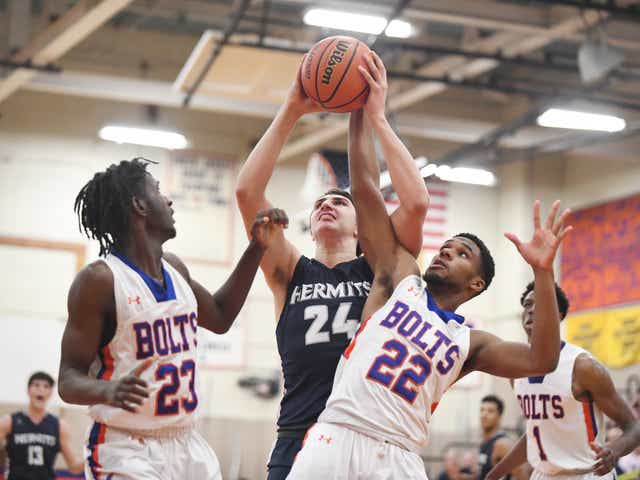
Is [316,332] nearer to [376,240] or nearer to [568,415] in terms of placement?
[376,240]

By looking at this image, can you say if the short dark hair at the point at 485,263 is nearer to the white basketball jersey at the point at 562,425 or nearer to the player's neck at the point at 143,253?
the player's neck at the point at 143,253

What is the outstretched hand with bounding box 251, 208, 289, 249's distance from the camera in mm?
4859

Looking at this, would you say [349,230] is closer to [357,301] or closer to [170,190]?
[357,301]

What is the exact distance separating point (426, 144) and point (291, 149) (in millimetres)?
2937

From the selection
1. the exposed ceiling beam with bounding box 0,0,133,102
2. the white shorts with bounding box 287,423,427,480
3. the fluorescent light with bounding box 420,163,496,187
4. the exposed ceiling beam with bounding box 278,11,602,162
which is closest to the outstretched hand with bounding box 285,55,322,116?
the white shorts with bounding box 287,423,427,480

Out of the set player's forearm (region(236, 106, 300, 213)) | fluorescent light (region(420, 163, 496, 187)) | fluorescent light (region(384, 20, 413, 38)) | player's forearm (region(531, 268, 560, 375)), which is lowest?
player's forearm (region(531, 268, 560, 375))

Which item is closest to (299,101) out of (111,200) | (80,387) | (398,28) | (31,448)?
(111,200)

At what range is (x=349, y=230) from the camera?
5.42 meters

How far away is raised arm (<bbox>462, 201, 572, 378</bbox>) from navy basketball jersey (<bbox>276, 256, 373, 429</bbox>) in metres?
0.71

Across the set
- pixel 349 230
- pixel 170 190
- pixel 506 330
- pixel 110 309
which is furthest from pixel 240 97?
pixel 110 309

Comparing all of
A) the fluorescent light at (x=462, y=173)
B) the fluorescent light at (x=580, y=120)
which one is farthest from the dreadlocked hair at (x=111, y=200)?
the fluorescent light at (x=462, y=173)

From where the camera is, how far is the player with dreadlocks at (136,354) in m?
4.33

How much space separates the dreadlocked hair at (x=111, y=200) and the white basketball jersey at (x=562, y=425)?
3.35m

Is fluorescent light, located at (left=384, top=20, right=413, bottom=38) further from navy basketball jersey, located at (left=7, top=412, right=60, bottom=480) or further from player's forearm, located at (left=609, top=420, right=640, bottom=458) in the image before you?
player's forearm, located at (left=609, top=420, right=640, bottom=458)
